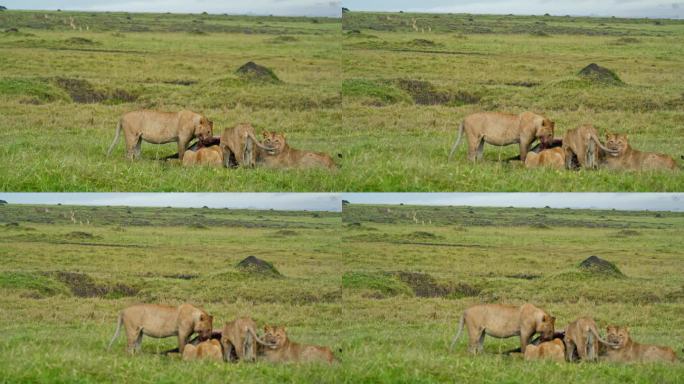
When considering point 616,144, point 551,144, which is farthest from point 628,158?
point 551,144

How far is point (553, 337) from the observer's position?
13.1 meters

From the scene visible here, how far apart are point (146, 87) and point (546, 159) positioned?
3.88 meters

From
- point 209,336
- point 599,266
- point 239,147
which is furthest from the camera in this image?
point 599,266

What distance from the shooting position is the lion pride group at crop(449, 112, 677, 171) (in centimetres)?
1295

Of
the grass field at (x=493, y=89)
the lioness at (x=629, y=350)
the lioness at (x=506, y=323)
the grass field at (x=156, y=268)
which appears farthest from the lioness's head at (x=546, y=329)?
the grass field at (x=156, y=268)

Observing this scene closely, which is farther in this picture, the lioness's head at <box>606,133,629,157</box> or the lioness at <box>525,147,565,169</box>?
the lioness's head at <box>606,133,629,157</box>

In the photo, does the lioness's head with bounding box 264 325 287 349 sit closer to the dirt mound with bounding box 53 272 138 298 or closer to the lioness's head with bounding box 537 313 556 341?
the dirt mound with bounding box 53 272 138 298

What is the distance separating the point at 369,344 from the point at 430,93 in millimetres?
2476

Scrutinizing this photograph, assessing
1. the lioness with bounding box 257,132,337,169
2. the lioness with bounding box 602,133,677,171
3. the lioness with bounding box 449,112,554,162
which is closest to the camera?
the lioness with bounding box 449,112,554,162

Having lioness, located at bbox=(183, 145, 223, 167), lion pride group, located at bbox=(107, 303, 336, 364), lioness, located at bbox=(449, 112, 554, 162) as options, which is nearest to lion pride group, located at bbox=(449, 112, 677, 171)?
lioness, located at bbox=(449, 112, 554, 162)

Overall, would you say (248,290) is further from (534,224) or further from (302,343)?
(534,224)

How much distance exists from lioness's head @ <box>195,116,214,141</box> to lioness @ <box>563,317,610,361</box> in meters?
3.62

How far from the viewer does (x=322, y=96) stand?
14.0 meters

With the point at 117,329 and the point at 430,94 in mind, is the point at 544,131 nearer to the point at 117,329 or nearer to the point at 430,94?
the point at 430,94
